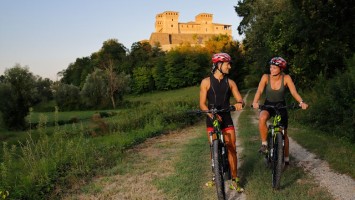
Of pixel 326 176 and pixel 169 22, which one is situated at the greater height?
pixel 169 22

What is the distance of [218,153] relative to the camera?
5574 millimetres

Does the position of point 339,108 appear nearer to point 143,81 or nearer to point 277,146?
point 277,146

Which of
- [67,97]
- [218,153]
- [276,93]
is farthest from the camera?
[67,97]

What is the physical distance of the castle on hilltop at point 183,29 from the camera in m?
140

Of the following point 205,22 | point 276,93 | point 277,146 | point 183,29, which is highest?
point 205,22

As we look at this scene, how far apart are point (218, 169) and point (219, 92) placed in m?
1.25

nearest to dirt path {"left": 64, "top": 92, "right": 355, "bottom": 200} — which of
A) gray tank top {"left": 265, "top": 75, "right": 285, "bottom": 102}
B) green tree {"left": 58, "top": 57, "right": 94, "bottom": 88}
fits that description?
gray tank top {"left": 265, "top": 75, "right": 285, "bottom": 102}

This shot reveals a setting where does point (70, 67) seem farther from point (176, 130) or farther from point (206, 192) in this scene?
point (206, 192)

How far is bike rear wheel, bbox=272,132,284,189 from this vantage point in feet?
19.4

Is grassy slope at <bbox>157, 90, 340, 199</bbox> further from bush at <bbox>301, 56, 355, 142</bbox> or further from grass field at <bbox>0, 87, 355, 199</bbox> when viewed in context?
bush at <bbox>301, 56, 355, 142</bbox>

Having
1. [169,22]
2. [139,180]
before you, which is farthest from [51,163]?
[169,22]

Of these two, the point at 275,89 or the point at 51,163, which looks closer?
the point at 275,89

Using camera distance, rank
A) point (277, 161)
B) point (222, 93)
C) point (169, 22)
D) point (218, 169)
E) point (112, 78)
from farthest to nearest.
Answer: point (169, 22) < point (112, 78) < point (277, 161) < point (222, 93) < point (218, 169)

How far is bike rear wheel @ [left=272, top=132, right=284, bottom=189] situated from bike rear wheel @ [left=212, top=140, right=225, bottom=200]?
3.30ft
